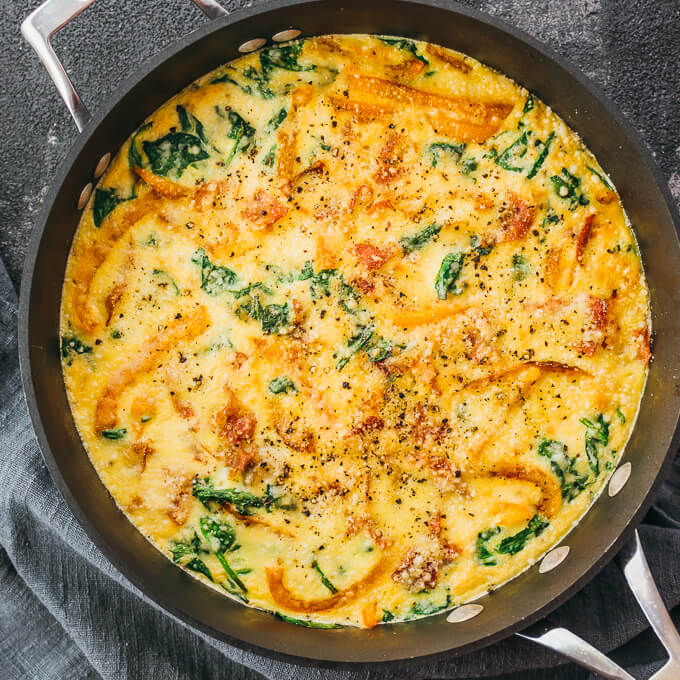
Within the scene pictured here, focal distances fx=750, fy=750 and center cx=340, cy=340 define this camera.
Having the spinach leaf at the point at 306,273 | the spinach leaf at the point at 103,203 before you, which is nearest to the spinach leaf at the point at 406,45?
the spinach leaf at the point at 306,273

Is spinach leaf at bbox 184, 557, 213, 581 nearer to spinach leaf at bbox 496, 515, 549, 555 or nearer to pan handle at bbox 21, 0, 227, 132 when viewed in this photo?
spinach leaf at bbox 496, 515, 549, 555

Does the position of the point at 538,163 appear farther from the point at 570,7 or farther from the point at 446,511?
the point at 446,511

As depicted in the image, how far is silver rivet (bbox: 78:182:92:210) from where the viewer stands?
2.68 m

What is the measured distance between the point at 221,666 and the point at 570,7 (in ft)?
10.4

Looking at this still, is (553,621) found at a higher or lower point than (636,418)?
lower

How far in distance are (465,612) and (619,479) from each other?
0.77 meters

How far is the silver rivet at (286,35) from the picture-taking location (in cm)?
274

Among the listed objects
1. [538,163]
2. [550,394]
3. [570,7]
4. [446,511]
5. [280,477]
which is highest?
[570,7]

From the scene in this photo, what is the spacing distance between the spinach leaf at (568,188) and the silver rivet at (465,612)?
1.54m

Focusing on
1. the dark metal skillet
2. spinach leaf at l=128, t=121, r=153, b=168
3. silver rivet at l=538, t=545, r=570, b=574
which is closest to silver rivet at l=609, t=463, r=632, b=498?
the dark metal skillet

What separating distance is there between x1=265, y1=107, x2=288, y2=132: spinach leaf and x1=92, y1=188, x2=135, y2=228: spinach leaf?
1.95 ft

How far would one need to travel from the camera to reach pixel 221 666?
3.15m

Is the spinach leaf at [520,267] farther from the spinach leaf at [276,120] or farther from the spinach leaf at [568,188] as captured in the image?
the spinach leaf at [276,120]

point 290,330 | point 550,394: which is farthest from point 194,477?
point 550,394
